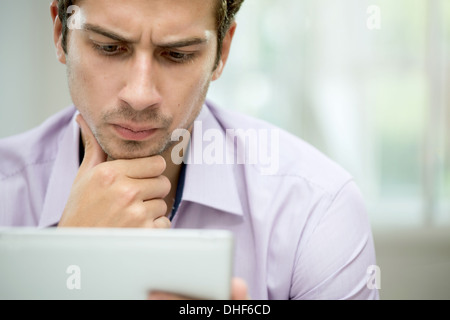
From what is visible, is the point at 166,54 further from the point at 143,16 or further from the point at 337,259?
the point at 337,259

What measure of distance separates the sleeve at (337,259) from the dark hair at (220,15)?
1.44 feet

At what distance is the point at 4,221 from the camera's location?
1.06 metres

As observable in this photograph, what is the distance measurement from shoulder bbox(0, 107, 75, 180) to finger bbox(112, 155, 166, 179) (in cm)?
31

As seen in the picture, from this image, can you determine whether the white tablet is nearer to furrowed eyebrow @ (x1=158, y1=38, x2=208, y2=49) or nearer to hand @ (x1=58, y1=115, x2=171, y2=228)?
hand @ (x1=58, y1=115, x2=171, y2=228)

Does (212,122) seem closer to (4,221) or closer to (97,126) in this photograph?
(97,126)

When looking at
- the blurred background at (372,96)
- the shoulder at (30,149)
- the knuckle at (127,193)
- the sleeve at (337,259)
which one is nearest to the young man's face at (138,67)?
the knuckle at (127,193)

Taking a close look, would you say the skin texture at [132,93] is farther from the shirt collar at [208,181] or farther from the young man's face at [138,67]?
the shirt collar at [208,181]

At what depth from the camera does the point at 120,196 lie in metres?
0.84

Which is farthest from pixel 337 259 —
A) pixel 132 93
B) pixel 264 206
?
pixel 132 93

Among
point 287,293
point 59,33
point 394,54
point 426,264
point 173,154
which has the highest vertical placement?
point 394,54

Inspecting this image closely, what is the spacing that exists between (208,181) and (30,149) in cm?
43
